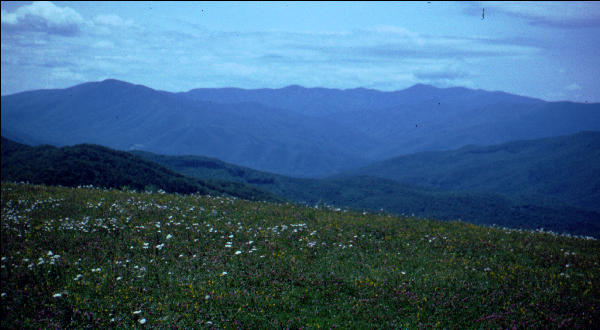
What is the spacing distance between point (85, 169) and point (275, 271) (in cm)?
3950

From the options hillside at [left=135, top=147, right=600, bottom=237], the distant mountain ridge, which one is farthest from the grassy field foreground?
the distant mountain ridge

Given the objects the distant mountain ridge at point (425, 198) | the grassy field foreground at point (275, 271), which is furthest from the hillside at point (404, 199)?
the grassy field foreground at point (275, 271)

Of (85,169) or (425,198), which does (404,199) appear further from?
(85,169)

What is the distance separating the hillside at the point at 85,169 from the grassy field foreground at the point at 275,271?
20396 millimetres

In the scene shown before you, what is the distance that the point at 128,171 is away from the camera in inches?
2169

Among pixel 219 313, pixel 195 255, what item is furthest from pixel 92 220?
pixel 219 313

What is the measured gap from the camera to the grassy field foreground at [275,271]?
9.87 m

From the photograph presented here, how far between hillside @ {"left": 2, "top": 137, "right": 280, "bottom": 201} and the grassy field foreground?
20.4 m

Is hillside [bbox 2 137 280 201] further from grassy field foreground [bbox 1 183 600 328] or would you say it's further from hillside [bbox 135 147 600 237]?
hillside [bbox 135 147 600 237]

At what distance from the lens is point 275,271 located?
11922 millimetres

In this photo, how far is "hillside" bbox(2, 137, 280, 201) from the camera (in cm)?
4159

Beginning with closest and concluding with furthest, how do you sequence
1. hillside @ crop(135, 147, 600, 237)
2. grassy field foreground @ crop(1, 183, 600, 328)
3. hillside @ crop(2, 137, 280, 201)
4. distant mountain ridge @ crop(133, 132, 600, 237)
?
grassy field foreground @ crop(1, 183, 600, 328), hillside @ crop(2, 137, 280, 201), hillside @ crop(135, 147, 600, 237), distant mountain ridge @ crop(133, 132, 600, 237)

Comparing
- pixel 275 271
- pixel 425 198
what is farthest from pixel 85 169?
pixel 425 198

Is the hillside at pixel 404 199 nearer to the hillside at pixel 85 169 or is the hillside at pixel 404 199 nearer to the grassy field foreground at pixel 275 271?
the hillside at pixel 85 169
